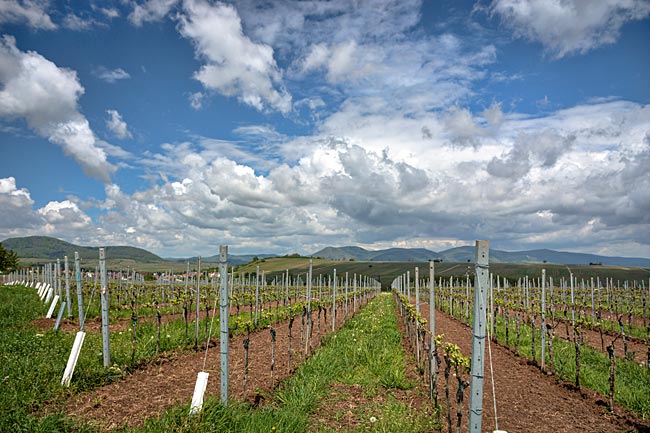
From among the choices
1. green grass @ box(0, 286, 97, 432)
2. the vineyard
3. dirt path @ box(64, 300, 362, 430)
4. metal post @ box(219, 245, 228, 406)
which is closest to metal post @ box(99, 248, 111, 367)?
the vineyard

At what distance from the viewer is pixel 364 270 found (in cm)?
8081

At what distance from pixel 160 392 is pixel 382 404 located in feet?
12.4

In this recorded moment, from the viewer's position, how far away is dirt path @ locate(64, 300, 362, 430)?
5.95 meters

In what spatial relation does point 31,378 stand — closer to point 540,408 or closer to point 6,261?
point 540,408


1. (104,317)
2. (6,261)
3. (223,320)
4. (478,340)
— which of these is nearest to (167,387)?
(104,317)

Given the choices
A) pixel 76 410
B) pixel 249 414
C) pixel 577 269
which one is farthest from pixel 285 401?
pixel 577 269

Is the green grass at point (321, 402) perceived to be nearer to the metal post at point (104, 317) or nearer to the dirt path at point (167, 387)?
the dirt path at point (167, 387)

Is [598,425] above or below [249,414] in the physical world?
below

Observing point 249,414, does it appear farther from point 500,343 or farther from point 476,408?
point 500,343

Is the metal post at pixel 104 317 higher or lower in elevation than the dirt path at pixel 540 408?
higher

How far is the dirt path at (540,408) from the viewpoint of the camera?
6.41m

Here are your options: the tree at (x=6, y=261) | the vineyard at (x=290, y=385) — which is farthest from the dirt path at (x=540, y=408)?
the tree at (x=6, y=261)

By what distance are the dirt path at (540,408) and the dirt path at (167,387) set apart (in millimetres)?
3596

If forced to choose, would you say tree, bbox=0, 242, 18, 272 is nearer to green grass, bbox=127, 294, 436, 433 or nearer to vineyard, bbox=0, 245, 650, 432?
vineyard, bbox=0, 245, 650, 432
